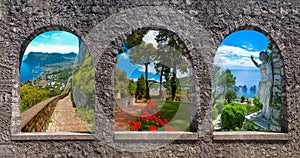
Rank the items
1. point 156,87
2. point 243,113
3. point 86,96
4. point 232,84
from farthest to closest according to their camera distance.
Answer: point 156,87 < point 232,84 < point 86,96 < point 243,113

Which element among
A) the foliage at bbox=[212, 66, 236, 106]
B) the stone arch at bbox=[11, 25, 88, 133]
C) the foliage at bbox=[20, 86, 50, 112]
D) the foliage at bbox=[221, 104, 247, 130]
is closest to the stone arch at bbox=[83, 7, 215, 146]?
the stone arch at bbox=[11, 25, 88, 133]

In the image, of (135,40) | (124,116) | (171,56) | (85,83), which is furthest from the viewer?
(171,56)

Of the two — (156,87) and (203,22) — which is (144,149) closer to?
(203,22)

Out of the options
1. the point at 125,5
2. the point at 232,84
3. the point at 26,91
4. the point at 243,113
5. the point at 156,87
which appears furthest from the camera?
the point at 156,87

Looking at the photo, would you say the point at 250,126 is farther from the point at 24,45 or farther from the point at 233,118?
the point at 24,45

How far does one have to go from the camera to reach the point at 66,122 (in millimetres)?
7551

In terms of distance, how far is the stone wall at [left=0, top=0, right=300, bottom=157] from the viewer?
12.9 ft

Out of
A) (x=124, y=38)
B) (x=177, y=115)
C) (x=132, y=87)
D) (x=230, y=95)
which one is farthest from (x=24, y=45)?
(x=230, y=95)

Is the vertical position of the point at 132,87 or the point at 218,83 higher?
the point at 218,83

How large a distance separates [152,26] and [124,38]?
0.48 meters

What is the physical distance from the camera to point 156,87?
451 inches

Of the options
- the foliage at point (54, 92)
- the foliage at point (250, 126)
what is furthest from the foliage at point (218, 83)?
the foliage at point (54, 92)

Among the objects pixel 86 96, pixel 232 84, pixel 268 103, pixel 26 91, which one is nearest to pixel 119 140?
pixel 268 103

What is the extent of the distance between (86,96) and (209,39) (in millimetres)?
4998
